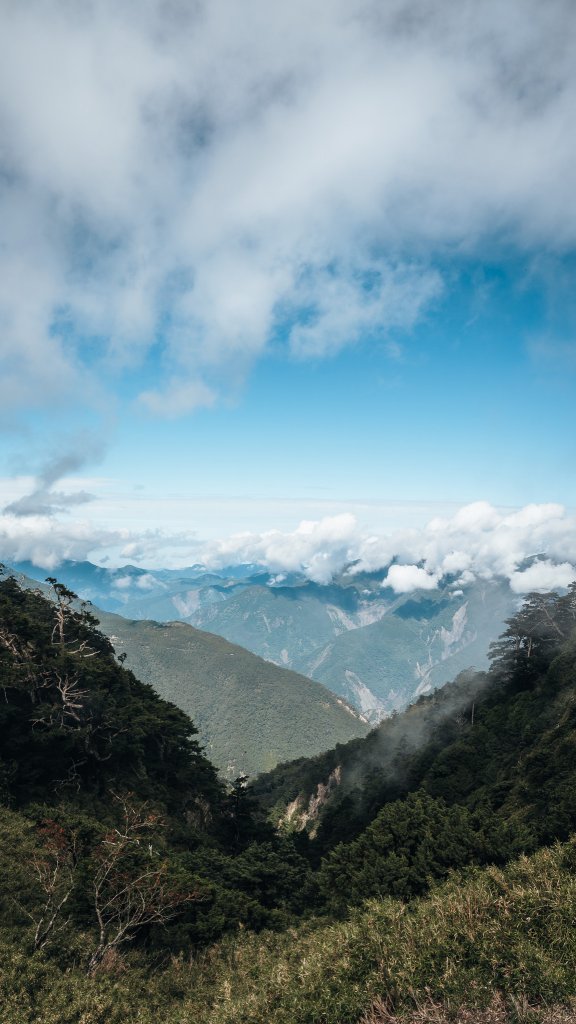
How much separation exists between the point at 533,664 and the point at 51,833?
279ft

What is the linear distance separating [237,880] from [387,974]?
90.8ft

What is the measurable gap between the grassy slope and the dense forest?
89 mm

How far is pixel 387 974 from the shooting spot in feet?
54.9

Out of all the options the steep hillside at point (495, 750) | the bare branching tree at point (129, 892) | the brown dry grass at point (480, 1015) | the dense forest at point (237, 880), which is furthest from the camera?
the steep hillside at point (495, 750)

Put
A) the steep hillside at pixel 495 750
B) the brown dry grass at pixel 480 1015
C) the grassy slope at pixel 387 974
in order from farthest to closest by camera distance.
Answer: the steep hillside at pixel 495 750 → the grassy slope at pixel 387 974 → the brown dry grass at pixel 480 1015

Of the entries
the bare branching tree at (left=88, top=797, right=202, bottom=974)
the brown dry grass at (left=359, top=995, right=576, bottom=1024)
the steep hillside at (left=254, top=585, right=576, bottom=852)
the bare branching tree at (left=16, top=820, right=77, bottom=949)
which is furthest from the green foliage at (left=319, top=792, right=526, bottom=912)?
the bare branching tree at (left=16, top=820, right=77, bottom=949)

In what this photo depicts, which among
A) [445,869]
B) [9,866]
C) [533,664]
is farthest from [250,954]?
[533,664]

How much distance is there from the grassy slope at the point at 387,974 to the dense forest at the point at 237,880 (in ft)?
0.29

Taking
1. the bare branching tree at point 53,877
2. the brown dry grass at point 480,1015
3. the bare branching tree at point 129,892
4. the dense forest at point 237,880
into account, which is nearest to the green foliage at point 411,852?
the dense forest at point 237,880

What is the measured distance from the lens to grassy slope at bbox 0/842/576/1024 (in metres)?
15.0

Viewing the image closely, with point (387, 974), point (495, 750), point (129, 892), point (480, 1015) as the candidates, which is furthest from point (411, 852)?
point (495, 750)

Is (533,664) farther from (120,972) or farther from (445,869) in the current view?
(120,972)

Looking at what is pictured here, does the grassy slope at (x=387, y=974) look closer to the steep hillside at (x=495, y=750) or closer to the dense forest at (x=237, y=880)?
the dense forest at (x=237, y=880)

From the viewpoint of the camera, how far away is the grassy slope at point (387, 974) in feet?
49.1
